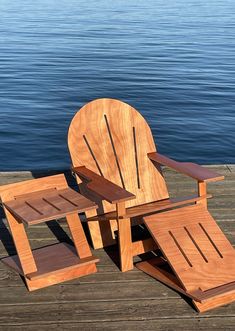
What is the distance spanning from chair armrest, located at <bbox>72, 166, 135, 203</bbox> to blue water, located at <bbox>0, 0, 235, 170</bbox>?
235 inches

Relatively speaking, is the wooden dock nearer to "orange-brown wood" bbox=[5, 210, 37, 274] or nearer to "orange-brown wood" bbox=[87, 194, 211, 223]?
"orange-brown wood" bbox=[5, 210, 37, 274]

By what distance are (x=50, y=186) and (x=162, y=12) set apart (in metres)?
31.4

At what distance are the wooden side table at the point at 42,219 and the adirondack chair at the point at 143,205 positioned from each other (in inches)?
7.7

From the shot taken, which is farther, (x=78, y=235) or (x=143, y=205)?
(x=143, y=205)

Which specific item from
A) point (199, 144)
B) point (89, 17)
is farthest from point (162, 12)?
point (199, 144)

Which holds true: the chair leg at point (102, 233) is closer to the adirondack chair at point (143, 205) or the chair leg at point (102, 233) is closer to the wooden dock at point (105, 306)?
the adirondack chair at point (143, 205)

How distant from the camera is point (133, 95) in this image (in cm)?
1387

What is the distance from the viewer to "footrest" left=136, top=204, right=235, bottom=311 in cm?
346

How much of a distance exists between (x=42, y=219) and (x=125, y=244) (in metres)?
0.66

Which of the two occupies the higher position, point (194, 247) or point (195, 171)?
point (195, 171)

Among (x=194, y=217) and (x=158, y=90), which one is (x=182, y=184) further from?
(x=158, y=90)

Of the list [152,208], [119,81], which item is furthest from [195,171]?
[119,81]

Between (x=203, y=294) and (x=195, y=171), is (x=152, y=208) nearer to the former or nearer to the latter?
(x=195, y=171)

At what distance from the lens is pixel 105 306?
345cm
